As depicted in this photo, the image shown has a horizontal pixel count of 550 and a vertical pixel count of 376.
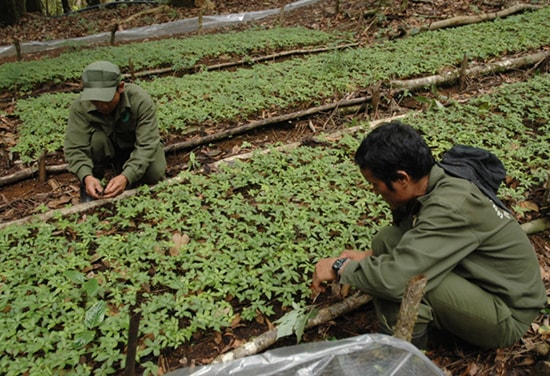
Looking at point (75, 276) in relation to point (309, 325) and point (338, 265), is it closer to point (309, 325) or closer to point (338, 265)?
point (309, 325)

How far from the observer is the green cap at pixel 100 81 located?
13.8 feet

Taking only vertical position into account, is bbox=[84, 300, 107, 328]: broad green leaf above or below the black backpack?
below

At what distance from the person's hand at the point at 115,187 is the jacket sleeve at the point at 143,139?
0.11 meters

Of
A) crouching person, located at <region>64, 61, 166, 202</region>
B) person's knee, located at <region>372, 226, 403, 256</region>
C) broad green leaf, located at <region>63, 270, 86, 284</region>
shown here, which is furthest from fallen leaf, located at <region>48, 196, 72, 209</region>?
person's knee, located at <region>372, 226, 403, 256</region>

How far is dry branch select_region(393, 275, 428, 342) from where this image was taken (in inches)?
80.7

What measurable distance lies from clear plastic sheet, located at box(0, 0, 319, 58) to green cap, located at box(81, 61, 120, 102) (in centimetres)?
1009

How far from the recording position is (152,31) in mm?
15062

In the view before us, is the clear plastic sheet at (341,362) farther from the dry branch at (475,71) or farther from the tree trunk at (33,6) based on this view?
the tree trunk at (33,6)

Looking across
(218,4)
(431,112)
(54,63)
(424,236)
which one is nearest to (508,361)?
(424,236)

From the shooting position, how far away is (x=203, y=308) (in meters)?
3.17

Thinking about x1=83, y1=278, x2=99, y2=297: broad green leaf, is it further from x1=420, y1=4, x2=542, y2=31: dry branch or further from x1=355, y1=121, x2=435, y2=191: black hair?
x1=420, y1=4, x2=542, y2=31: dry branch

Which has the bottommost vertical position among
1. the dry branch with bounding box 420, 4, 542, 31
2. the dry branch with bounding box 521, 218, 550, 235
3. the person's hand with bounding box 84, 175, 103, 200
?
the dry branch with bounding box 521, 218, 550, 235

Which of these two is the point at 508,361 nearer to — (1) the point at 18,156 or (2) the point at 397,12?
(1) the point at 18,156

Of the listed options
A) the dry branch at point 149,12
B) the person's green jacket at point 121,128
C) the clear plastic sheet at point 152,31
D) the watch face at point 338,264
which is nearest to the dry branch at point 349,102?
the person's green jacket at point 121,128
